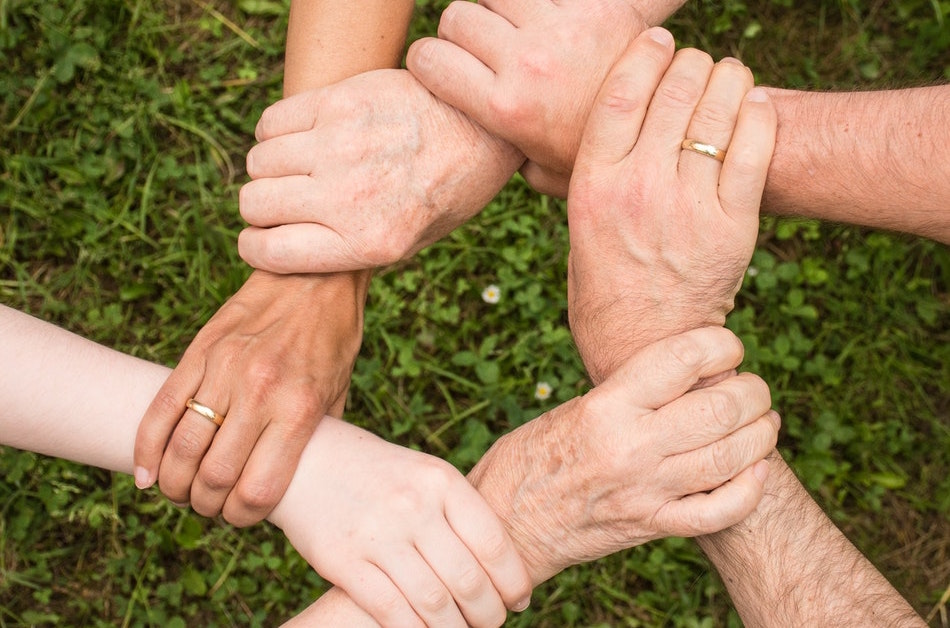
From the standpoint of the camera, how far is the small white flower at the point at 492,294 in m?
3.42

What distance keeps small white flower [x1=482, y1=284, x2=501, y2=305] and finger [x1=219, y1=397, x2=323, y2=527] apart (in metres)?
1.30

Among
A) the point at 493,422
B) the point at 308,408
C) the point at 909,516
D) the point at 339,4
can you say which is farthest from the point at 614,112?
the point at 909,516

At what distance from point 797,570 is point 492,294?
1.73 meters

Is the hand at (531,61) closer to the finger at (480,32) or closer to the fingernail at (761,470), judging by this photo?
the finger at (480,32)

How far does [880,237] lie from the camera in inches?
136

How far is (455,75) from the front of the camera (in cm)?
235

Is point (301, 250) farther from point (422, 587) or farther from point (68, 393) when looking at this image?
point (422, 587)

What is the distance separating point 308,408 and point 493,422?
49.4 inches

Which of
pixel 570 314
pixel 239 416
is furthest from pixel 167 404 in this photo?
pixel 570 314

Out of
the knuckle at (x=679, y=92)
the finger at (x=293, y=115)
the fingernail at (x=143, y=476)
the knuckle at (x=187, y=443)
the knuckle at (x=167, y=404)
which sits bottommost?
the fingernail at (x=143, y=476)

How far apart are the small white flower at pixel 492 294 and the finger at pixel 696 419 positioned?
1465 mm

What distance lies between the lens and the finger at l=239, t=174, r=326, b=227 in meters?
2.34

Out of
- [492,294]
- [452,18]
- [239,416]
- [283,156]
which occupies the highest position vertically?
[452,18]

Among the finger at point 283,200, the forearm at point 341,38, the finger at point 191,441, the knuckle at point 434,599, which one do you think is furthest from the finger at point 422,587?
the forearm at point 341,38
